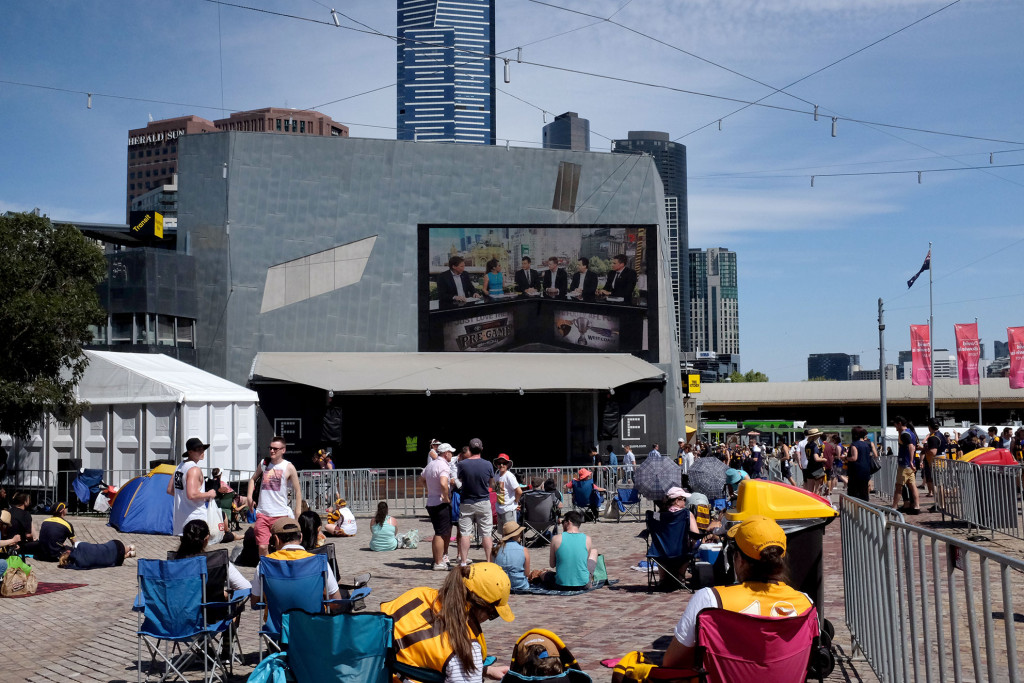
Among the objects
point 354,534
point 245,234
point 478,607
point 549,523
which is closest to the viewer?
point 478,607

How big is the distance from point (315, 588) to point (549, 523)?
879 cm

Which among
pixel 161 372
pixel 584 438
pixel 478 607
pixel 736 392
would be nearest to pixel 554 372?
pixel 584 438

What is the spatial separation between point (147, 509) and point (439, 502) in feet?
24.0

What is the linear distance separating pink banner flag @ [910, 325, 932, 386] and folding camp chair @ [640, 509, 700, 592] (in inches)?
1267

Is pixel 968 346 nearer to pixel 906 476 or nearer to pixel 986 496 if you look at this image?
pixel 906 476

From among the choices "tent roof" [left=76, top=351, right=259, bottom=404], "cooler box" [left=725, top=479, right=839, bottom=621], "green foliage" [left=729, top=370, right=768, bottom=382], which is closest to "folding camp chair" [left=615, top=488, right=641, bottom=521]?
"tent roof" [left=76, top=351, right=259, bottom=404]

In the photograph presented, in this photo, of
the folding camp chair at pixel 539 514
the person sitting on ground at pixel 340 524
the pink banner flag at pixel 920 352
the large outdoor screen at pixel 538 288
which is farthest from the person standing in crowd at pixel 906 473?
the pink banner flag at pixel 920 352

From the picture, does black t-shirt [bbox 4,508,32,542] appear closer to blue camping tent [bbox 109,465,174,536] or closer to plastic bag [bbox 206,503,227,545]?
plastic bag [bbox 206,503,227,545]

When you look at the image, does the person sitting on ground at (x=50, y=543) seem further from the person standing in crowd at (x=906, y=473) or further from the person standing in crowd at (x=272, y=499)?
the person standing in crowd at (x=906, y=473)

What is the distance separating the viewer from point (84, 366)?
1967cm

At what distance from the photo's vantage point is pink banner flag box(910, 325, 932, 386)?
3934 centimetres

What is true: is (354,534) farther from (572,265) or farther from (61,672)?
(572,265)

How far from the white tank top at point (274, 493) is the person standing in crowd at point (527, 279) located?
69.3 feet

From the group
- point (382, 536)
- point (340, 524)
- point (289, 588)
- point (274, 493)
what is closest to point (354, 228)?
point (340, 524)
